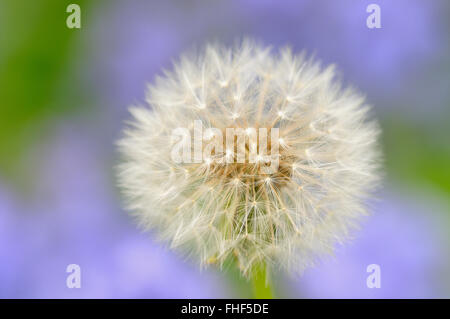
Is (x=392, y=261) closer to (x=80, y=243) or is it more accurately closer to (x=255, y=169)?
(x=255, y=169)

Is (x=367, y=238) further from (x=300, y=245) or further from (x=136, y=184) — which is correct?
(x=136, y=184)

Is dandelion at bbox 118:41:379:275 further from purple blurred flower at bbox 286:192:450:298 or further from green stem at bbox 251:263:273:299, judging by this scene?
purple blurred flower at bbox 286:192:450:298

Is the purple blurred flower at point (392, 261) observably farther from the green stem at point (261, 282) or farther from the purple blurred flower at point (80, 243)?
the green stem at point (261, 282)

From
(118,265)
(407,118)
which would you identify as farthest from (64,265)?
(407,118)
